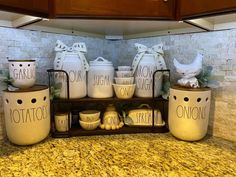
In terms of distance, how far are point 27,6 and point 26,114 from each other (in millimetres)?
401

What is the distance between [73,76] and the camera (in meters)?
0.92

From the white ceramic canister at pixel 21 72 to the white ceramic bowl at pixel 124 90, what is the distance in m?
0.38

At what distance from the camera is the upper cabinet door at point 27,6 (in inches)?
24.2

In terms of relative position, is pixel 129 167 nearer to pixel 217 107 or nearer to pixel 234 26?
pixel 217 107

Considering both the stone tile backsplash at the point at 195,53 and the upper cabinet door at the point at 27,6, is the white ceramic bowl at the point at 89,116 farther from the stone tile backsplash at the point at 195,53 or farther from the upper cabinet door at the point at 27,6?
the upper cabinet door at the point at 27,6

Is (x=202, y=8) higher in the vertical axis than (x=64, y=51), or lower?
higher

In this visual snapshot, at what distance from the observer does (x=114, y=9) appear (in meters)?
0.72

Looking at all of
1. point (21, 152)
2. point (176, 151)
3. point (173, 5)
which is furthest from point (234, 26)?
point (21, 152)

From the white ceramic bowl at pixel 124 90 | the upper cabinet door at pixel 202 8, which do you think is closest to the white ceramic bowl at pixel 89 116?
the white ceramic bowl at pixel 124 90

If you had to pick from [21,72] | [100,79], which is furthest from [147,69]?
[21,72]

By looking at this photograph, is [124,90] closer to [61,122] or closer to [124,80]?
[124,80]

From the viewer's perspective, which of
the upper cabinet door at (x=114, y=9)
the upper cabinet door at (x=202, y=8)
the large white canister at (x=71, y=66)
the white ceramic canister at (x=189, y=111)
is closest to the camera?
the upper cabinet door at (x=202, y=8)

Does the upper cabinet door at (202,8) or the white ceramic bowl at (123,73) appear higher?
the upper cabinet door at (202,8)

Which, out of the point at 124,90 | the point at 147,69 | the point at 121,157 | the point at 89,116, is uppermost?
the point at 147,69
